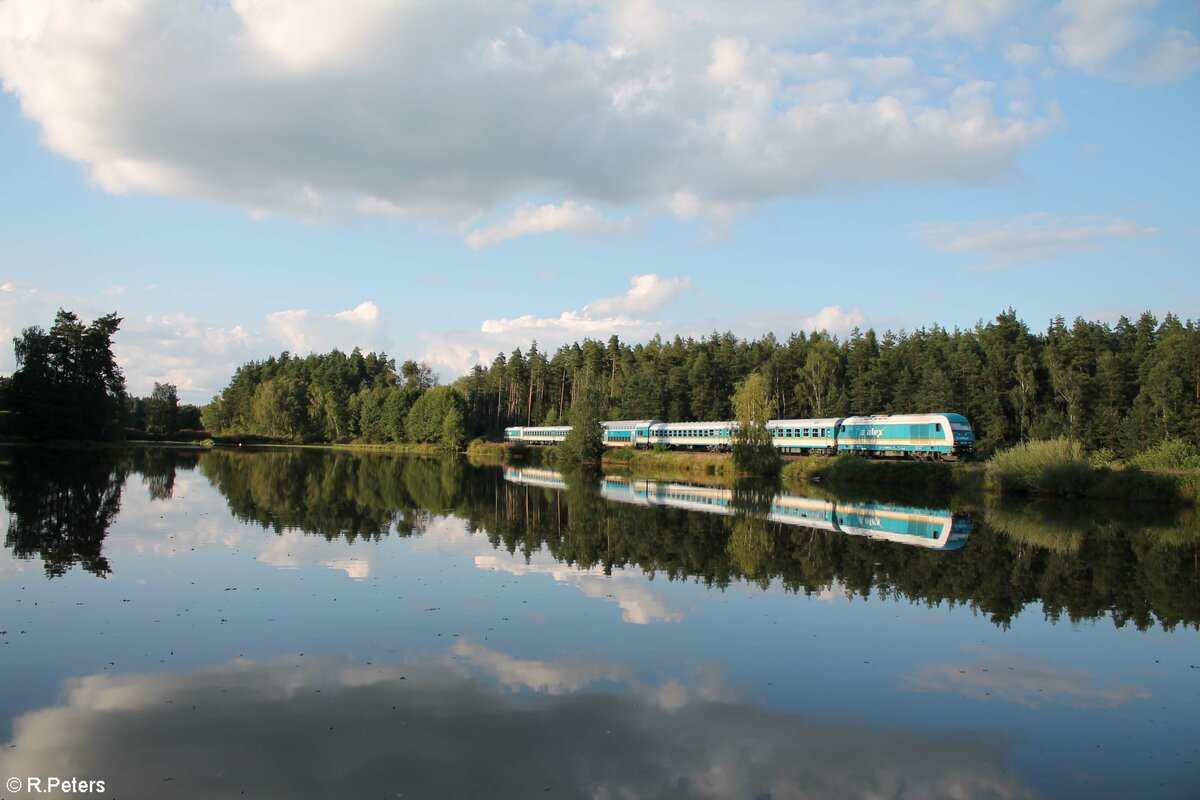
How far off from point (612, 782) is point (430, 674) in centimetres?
363

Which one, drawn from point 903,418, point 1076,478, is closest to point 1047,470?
point 1076,478

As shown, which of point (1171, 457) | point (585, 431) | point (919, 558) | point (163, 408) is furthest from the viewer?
point (163, 408)

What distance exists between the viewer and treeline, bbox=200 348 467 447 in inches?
4353

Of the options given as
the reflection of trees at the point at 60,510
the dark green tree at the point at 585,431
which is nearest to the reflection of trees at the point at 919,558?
the reflection of trees at the point at 60,510

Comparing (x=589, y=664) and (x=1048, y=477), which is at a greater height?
(x=589, y=664)

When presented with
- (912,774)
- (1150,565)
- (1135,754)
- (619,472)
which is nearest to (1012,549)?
(1150,565)

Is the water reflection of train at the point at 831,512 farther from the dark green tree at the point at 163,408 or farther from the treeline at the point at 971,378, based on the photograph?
the dark green tree at the point at 163,408

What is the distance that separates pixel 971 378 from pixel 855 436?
1573 cm

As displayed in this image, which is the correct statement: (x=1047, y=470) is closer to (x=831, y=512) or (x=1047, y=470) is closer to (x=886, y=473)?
(x=886, y=473)

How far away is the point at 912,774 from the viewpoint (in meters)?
7.77

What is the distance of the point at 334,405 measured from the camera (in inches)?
4833

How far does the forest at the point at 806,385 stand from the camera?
57.5m

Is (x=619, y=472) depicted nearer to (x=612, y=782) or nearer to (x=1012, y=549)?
(x=1012, y=549)

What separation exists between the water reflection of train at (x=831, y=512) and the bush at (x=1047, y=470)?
32.3 ft
